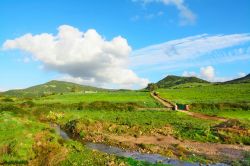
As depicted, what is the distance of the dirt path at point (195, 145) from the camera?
141 feet

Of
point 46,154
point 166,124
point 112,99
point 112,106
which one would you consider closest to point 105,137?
point 166,124

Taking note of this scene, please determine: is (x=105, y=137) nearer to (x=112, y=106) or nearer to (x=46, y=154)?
(x=46, y=154)

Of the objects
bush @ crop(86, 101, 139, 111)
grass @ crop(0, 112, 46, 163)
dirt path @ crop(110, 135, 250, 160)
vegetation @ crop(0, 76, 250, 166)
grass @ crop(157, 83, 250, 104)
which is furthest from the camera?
grass @ crop(157, 83, 250, 104)

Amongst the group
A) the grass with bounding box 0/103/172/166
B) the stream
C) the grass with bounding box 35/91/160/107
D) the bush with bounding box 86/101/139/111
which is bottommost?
the stream

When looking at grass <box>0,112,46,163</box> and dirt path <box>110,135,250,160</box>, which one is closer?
grass <box>0,112,46,163</box>

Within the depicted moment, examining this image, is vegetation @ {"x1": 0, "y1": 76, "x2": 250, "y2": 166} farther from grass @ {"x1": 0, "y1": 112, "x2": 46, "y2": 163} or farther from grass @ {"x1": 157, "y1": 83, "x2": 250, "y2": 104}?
grass @ {"x1": 157, "y1": 83, "x2": 250, "y2": 104}

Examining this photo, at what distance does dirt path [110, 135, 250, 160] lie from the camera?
1697 inches

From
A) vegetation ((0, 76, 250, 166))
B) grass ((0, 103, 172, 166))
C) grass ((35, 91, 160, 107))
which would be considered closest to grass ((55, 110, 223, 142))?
vegetation ((0, 76, 250, 166))

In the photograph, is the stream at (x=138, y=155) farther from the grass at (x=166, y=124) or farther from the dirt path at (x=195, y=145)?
the grass at (x=166, y=124)

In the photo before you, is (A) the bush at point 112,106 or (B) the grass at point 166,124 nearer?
(B) the grass at point 166,124

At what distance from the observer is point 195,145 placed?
1875 inches

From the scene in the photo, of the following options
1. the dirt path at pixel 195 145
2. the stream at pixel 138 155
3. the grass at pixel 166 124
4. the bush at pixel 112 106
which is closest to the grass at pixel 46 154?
the stream at pixel 138 155

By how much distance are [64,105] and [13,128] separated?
178ft

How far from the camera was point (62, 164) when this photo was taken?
3419 cm
